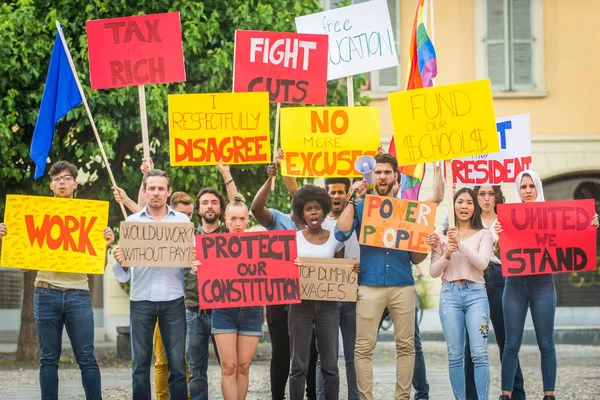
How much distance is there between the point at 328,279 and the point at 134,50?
2968 millimetres

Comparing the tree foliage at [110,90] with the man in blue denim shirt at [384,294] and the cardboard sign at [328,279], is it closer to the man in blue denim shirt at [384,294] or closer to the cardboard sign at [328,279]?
the man in blue denim shirt at [384,294]

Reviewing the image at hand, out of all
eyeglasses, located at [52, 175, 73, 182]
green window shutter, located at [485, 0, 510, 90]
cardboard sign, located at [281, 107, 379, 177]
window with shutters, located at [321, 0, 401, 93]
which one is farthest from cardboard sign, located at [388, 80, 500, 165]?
green window shutter, located at [485, 0, 510, 90]

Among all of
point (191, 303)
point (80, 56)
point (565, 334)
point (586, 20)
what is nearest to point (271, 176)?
point (191, 303)

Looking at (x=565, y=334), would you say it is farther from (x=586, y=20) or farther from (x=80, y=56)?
(x=80, y=56)

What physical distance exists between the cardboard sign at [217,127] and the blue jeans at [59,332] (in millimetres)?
1995

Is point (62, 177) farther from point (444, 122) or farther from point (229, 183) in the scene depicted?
point (444, 122)

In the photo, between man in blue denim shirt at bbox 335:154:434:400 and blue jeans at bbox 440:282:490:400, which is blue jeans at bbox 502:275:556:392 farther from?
man in blue denim shirt at bbox 335:154:434:400

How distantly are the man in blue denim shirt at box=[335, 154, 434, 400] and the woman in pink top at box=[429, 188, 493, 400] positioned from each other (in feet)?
0.93

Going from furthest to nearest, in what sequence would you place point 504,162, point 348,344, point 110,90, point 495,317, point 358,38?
1. point 110,90
2. point 504,162
3. point 358,38
4. point 495,317
5. point 348,344

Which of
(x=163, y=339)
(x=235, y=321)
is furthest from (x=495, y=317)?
(x=163, y=339)

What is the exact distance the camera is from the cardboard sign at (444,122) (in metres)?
9.40

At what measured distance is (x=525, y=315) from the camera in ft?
30.7

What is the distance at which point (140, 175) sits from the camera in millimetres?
15625

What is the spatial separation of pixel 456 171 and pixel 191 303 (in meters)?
3.37
